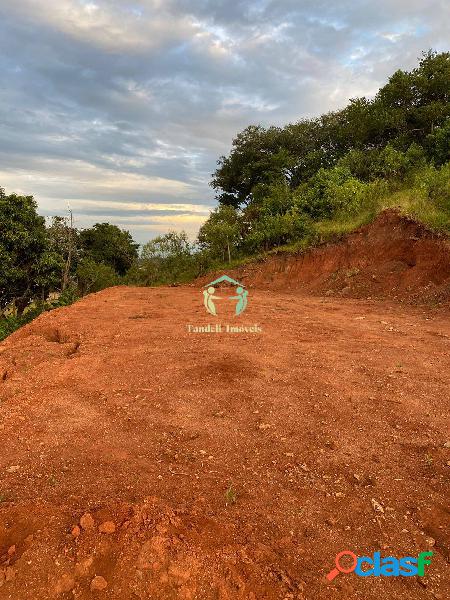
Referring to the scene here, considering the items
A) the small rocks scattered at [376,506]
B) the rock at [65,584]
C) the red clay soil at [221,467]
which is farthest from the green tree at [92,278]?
the rock at [65,584]

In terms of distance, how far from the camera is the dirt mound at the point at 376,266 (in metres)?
10.9

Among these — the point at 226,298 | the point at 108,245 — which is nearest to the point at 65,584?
the point at 226,298

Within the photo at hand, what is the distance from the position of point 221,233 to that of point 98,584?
54.4 ft

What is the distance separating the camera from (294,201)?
1773cm

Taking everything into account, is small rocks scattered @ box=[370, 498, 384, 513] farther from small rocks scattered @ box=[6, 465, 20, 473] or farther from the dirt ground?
small rocks scattered @ box=[6, 465, 20, 473]

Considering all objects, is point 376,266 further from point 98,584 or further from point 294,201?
point 98,584

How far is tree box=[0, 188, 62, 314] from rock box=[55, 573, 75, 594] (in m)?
15.5

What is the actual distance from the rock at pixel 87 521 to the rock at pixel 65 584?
12.1 inches

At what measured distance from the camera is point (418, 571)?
2359 mm

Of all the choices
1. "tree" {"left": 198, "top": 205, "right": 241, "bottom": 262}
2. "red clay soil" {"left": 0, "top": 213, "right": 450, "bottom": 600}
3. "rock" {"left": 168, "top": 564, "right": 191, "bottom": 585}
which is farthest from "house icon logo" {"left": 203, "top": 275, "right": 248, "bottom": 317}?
"rock" {"left": 168, "top": 564, "right": 191, "bottom": 585}

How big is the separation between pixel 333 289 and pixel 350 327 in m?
5.27

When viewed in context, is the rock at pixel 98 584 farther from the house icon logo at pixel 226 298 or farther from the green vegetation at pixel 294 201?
the green vegetation at pixel 294 201

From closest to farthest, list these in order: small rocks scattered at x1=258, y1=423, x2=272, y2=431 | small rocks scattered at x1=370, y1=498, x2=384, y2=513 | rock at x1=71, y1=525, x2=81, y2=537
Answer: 1. rock at x1=71, y1=525, x2=81, y2=537
2. small rocks scattered at x1=370, y1=498, x2=384, y2=513
3. small rocks scattered at x1=258, y1=423, x2=272, y2=431

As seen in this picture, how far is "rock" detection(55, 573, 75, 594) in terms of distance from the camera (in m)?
2.10
